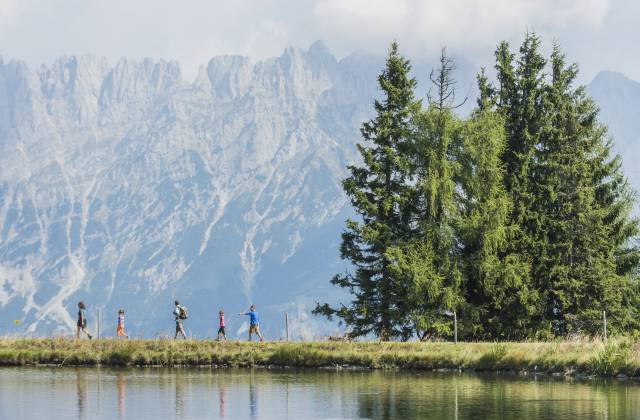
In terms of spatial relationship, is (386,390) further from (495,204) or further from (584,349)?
(495,204)

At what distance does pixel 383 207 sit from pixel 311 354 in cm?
1489

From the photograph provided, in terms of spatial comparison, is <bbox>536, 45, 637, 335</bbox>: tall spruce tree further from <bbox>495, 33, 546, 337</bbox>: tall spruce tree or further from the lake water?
the lake water

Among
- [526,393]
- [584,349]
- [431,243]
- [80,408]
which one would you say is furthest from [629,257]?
[80,408]

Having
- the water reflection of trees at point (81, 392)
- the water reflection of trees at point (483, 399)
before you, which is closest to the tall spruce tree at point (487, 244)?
the water reflection of trees at point (483, 399)

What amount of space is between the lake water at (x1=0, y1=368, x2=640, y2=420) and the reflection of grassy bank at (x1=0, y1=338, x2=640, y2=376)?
89.7 inches

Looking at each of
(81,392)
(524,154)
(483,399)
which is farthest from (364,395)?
(524,154)

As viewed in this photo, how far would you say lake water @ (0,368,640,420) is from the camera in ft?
112

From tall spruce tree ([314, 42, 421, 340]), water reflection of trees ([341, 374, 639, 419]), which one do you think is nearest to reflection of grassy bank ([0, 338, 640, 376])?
water reflection of trees ([341, 374, 639, 419])

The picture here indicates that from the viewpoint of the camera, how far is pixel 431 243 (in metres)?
63.3

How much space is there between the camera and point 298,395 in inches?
1551

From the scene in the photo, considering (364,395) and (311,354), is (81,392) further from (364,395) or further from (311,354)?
(311,354)

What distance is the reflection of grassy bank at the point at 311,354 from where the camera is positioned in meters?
48.9

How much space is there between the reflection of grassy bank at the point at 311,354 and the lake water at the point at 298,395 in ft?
7.48

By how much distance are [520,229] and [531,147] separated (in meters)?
5.24
